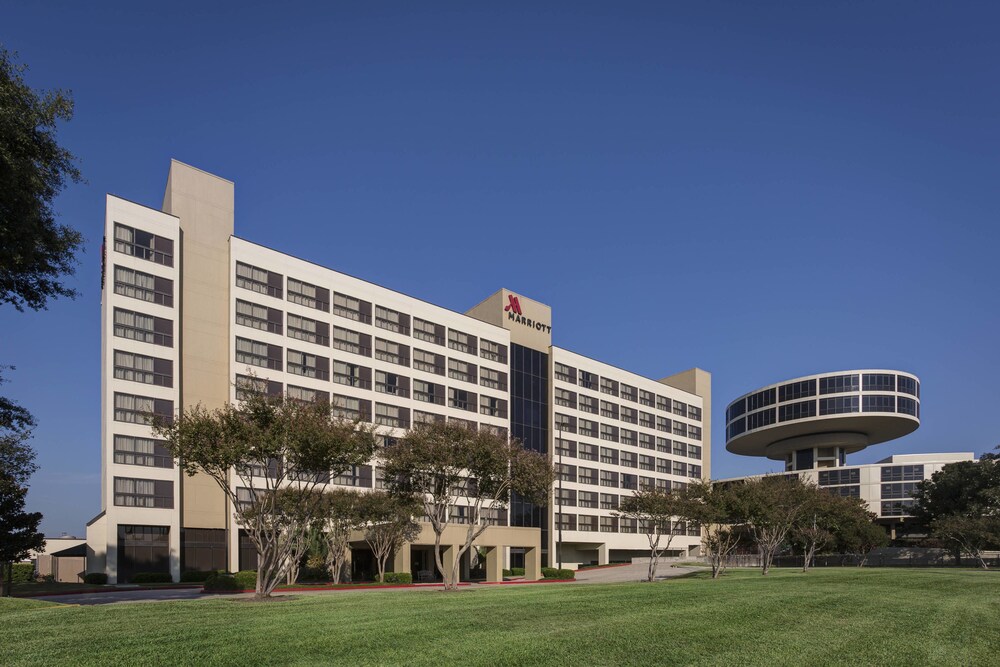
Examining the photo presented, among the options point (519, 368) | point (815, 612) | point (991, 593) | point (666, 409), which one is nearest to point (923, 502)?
point (666, 409)

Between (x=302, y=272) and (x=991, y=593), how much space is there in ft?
185

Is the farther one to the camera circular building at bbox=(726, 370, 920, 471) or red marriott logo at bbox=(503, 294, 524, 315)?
circular building at bbox=(726, 370, 920, 471)

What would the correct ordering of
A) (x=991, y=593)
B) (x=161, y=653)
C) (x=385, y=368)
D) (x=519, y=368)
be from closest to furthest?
1. (x=161, y=653)
2. (x=991, y=593)
3. (x=385, y=368)
4. (x=519, y=368)

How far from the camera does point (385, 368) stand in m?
72.1

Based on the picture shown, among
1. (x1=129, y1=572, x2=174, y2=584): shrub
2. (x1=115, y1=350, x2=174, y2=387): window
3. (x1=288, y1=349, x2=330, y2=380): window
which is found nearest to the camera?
(x1=129, y1=572, x2=174, y2=584): shrub

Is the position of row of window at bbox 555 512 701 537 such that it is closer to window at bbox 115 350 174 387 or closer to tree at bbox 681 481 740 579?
tree at bbox 681 481 740 579

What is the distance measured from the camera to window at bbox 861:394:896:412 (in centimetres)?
12812

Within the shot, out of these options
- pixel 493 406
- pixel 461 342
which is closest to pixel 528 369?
pixel 493 406

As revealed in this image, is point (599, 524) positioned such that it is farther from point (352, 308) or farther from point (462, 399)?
point (352, 308)

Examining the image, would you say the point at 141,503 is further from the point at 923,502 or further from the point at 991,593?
the point at 923,502

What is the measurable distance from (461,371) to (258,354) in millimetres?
24573

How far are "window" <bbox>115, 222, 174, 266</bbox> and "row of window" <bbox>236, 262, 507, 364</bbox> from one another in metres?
6.11

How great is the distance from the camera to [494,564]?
2299 inches

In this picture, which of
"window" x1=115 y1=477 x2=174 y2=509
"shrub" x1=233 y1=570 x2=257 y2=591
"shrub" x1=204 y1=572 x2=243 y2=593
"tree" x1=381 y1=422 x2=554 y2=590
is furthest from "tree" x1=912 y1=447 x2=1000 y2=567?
"window" x1=115 y1=477 x2=174 y2=509
